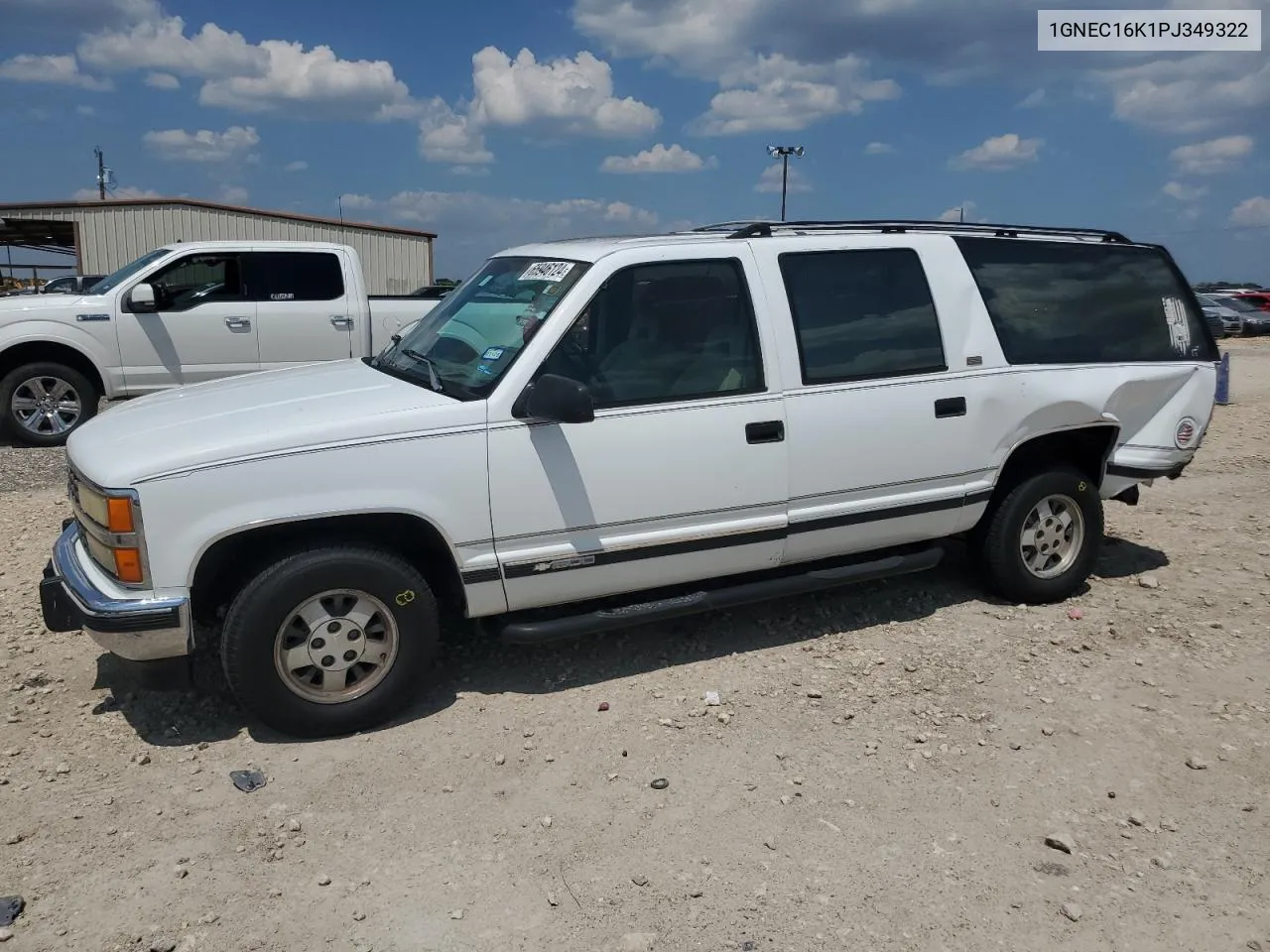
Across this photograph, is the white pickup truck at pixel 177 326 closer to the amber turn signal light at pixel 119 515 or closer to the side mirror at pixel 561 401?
the amber turn signal light at pixel 119 515

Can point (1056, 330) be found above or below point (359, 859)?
above

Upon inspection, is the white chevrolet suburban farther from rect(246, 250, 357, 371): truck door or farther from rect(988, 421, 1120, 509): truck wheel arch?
rect(246, 250, 357, 371): truck door

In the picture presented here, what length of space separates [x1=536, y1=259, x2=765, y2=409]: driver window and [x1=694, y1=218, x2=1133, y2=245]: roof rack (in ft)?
1.12

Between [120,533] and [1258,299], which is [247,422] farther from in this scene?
[1258,299]

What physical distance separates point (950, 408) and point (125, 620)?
12.0ft

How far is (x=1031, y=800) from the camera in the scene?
12.1 ft

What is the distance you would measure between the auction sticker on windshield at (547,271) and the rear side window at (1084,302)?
6.79 ft

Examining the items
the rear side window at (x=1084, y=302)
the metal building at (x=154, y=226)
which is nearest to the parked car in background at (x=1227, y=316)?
the metal building at (x=154, y=226)

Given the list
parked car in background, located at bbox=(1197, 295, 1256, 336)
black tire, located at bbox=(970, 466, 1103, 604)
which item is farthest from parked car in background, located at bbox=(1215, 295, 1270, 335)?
black tire, located at bbox=(970, 466, 1103, 604)

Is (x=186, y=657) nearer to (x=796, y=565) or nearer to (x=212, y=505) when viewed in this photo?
(x=212, y=505)

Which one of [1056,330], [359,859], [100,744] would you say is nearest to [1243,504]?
[1056,330]

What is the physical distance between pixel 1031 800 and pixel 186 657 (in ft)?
10.2

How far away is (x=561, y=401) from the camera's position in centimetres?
389

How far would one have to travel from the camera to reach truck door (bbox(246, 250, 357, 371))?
10.3m
